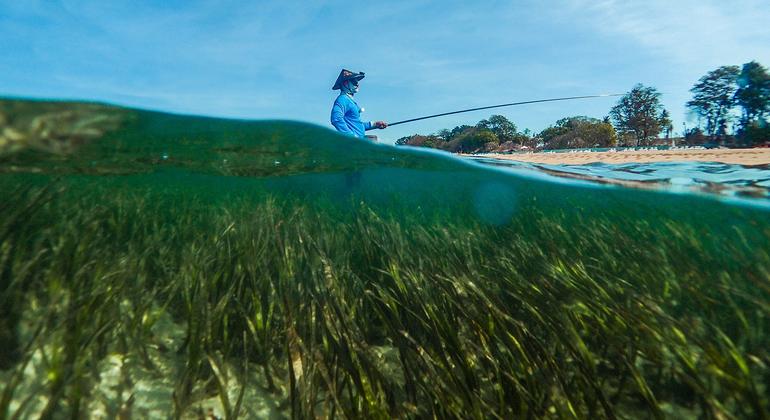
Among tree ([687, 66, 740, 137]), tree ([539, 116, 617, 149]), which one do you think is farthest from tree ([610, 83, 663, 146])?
tree ([687, 66, 740, 137])

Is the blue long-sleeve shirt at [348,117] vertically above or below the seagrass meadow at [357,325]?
above

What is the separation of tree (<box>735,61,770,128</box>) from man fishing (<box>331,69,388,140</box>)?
9.60 meters

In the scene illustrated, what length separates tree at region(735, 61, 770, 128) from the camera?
9219mm

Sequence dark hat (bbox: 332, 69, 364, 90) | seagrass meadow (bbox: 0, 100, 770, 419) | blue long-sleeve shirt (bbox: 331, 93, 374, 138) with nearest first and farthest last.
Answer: seagrass meadow (bbox: 0, 100, 770, 419), blue long-sleeve shirt (bbox: 331, 93, 374, 138), dark hat (bbox: 332, 69, 364, 90)

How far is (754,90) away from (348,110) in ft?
36.3

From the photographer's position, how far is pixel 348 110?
1069 cm

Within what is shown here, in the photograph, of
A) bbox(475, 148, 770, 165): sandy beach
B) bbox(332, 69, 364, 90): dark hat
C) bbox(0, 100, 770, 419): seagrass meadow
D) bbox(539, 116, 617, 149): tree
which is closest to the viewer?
bbox(0, 100, 770, 419): seagrass meadow

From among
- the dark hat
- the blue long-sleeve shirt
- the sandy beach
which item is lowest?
the sandy beach

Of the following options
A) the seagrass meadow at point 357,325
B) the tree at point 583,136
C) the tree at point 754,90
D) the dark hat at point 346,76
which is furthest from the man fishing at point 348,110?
the tree at point 583,136

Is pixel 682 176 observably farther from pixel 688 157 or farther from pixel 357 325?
pixel 357 325

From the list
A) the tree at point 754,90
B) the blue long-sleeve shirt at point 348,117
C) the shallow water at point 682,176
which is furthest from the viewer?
the blue long-sleeve shirt at point 348,117

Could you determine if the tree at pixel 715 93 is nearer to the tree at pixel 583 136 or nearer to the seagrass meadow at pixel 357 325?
the seagrass meadow at pixel 357 325

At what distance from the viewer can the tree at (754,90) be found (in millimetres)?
9219

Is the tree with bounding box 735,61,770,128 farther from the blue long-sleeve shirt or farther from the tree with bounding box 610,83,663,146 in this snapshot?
the tree with bounding box 610,83,663,146
